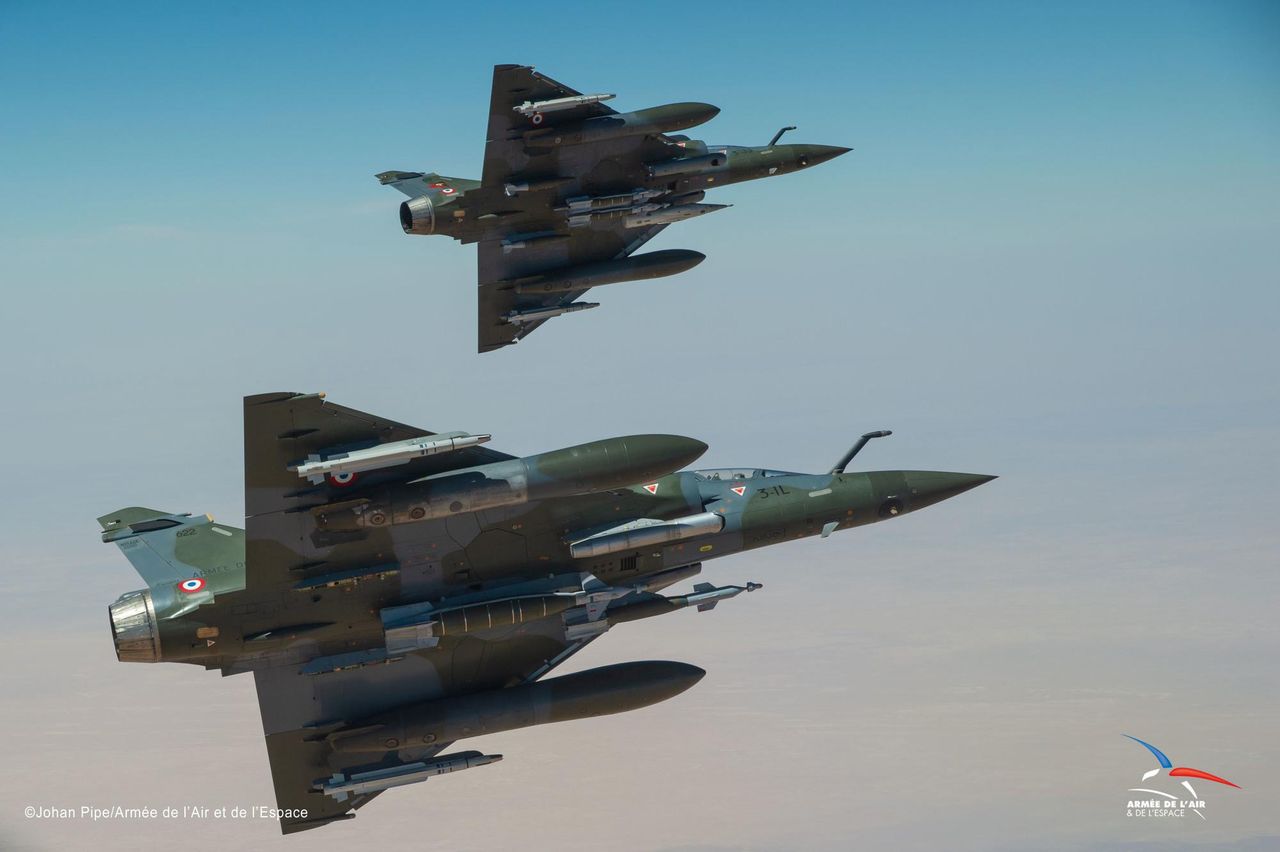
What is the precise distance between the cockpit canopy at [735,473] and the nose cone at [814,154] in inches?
432

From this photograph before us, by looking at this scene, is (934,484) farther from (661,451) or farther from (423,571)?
(423,571)

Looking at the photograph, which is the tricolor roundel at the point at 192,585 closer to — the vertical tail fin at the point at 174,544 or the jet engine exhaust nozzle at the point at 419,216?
the vertical tail fin at the point at 174,544

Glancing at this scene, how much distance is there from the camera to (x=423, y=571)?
3350cm

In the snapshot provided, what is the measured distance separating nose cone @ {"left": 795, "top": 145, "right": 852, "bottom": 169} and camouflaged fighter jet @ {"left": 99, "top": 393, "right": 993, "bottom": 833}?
34.3 feet

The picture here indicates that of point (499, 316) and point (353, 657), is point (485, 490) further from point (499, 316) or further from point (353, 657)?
point (499, 316)

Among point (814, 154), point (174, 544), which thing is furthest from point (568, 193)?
point (174, 544)

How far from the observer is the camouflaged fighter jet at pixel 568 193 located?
39.0 meters

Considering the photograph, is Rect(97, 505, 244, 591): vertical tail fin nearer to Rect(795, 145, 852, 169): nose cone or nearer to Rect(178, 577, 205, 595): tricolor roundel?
Rect(178, 577, 205, 595): tricolor roundel

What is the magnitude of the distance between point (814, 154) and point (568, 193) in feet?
24.6

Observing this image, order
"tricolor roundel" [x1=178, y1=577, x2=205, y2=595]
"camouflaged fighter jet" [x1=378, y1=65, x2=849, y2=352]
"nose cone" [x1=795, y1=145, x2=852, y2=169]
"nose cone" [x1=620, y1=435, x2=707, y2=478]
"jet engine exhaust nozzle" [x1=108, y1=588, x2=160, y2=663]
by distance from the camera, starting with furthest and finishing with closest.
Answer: "nose cone" [x1=795, y1=145, x2=852, y2=169] → "camouflaged fighter jet" [x1=378, y1=65, x2=849, y2=352] → "tricolor roundel" [x1=178, y1=577, x2=205, y2=595] → "jet engine exhaust nozzle" [x1=108, y1=588, x2=160, y2=663] → "nose cone" [x1=620, y1=435, x2=707, y2=478]

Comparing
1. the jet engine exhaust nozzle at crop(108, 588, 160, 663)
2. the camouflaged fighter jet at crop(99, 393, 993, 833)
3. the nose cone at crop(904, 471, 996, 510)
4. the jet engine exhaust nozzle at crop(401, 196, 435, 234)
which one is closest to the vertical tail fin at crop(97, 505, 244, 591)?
the camouflaged fighter jet at crop(99, 393, 993, 833)

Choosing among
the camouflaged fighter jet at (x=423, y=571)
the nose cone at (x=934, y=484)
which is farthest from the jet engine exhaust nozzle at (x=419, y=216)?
the nose cone at (x=934, y=484)

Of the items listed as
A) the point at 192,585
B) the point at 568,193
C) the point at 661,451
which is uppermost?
the point at 568,193

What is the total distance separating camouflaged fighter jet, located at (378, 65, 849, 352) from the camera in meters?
39.0
